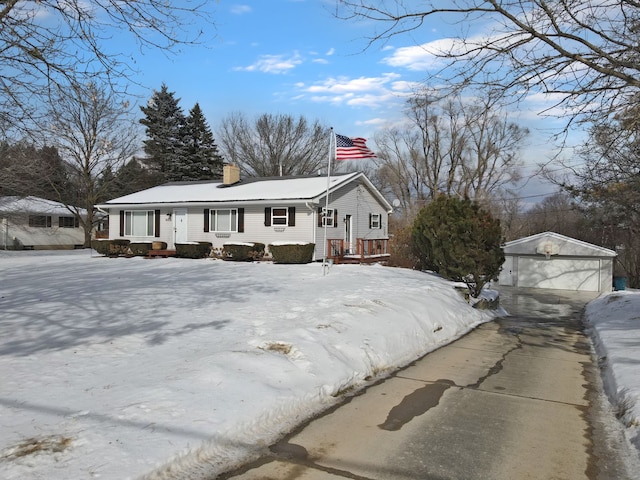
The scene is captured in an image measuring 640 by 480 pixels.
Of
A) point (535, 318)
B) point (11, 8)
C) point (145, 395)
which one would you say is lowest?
point (535, 318)

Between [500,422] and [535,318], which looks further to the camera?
[535,318]

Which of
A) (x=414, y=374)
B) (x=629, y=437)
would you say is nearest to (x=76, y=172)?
(x=414, y=374)

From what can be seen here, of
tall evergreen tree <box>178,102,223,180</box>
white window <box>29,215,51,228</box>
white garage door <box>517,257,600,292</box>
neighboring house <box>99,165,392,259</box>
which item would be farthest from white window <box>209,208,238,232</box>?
tall evergreen tree <box>178,102,223,180</box>

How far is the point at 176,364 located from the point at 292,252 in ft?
48.2

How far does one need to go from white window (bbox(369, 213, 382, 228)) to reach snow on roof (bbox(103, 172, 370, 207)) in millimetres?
3356

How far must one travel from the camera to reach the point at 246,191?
2502 centimetres

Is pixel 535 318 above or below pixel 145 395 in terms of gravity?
below

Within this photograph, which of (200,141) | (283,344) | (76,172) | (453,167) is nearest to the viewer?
(283,344)

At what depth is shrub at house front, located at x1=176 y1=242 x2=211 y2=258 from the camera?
22.5 m

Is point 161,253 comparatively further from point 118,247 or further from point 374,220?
point 374,220

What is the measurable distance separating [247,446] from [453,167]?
4414 centimetres

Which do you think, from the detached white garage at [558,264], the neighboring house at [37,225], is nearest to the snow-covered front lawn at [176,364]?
the detached white garage at [558,264]

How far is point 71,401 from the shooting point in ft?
14.2

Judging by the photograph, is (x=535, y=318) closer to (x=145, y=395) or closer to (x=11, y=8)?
(x=145, y=395)
